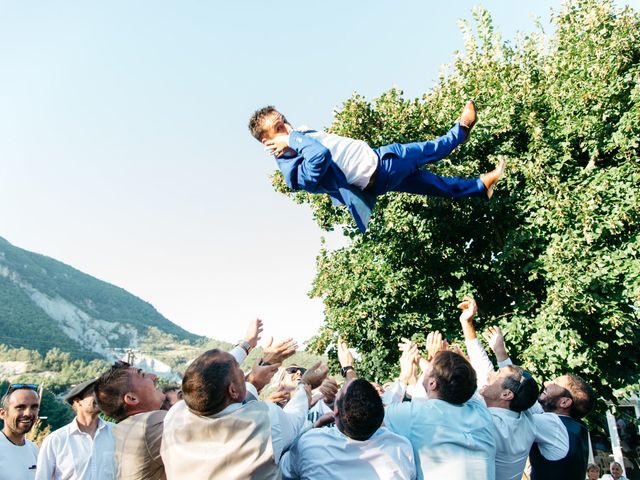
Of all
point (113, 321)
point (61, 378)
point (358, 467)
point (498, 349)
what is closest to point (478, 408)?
point (358, 467)

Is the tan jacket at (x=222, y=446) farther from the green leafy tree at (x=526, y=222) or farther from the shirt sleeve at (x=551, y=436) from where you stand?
the green leafy tree at (x=526, y=222)

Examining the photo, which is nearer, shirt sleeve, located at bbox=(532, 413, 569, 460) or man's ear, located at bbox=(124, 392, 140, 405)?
man's ear, located at bbox=(124, 392, 140, 405)

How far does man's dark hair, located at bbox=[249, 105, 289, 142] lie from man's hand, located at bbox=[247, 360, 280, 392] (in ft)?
7.81

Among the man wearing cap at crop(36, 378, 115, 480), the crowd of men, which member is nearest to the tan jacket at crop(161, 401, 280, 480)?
the crowd of men

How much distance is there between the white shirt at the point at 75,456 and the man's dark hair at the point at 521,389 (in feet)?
10.1

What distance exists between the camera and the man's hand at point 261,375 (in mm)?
3027

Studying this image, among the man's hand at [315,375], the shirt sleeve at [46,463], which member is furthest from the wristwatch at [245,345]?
the shirt sleeve at [46,463]

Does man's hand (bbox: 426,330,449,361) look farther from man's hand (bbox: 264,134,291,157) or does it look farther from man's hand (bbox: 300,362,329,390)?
man's hand (bbox: 264,134,291,157)

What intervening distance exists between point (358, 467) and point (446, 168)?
8892mm

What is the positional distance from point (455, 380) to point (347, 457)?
790 millimetres

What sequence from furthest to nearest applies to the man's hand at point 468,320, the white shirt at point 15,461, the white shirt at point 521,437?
the white shirt at point 15,461
the man's hand at point 468,320
the white shirt at point 521,437

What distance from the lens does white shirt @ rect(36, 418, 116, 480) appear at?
3.95 metres

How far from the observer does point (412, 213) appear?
11609mm

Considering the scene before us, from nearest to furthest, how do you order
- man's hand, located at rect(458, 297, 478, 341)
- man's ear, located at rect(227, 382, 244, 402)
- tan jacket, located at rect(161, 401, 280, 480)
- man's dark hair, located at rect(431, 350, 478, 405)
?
tan jacket, located at rect(161, 401, 280, 480)
man's ear, located at rect(227, 382, 244, 402)
man's dark hair, located at rect(431, 350, 478, 405)
man's hand, located at rect(458, 297, 478, 341)
